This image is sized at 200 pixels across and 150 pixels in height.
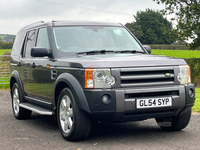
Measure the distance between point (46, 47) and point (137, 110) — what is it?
2.35 metres

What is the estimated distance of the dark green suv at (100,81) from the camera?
195 inches

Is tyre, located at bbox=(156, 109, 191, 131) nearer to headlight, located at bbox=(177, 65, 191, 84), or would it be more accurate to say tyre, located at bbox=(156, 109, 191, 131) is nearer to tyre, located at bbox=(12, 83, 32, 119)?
headlight, located at bbox=(177, 65, 191, 84)

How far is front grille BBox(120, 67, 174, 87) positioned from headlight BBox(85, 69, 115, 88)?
196 millimetres

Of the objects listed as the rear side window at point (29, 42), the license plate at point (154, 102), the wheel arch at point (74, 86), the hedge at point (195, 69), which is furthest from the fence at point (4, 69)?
the license plate at point (154, 102)

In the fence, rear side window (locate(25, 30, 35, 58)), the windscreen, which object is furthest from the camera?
the fence

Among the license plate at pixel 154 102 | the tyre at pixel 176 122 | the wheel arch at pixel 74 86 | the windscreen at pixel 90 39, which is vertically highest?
the windscreen at pixel 90 39

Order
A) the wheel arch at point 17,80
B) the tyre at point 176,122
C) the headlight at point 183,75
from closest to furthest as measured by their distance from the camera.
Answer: the headlight at point 183,75, the tyre at point 176,122, the wheel arch at point 17,80

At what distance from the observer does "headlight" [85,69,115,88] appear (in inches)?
195

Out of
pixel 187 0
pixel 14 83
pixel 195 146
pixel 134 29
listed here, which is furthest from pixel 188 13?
pixel 134 29

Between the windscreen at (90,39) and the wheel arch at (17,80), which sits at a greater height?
the windscreen at (90,39)

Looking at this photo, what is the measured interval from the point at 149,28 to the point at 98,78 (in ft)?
298

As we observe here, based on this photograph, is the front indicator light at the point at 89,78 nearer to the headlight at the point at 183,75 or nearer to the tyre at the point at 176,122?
the headlight at the point at 183,75

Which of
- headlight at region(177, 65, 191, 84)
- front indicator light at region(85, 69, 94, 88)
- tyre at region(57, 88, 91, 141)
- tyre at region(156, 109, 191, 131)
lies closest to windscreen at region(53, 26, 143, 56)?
tyre at region(57, 88, 91, 141)

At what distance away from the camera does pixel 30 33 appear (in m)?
7.66
